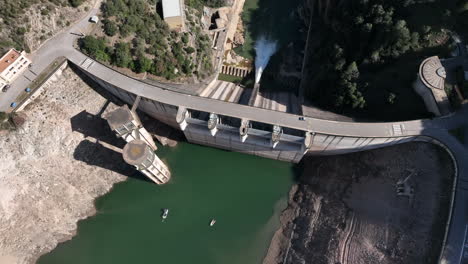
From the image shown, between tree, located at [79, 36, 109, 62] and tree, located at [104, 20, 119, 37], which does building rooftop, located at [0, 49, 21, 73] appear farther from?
tree, located at [104, 20, 119, 37]

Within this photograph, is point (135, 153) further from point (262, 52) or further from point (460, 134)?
point (460, 134)

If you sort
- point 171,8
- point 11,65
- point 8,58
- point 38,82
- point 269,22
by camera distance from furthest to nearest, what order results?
point 269,22
point 171,8
point 38,82
point 11,65
point 8,58

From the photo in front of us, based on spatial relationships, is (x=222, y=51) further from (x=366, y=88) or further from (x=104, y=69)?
(x=366, y=88)

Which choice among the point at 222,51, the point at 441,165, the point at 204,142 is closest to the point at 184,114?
the point at 204,142

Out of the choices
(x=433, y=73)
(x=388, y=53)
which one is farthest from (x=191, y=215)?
(x=433, y=73)

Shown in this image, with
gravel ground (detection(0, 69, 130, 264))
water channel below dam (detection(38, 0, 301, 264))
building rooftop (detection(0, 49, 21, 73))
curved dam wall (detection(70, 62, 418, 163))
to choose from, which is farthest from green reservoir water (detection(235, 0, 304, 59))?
building rooftop (detection(0, 49, 21, 73))

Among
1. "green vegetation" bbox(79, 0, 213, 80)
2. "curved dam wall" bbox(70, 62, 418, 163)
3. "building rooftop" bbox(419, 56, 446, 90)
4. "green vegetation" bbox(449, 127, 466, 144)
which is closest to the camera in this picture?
"green vegetation" bbox(449, 127, 466, 144)
